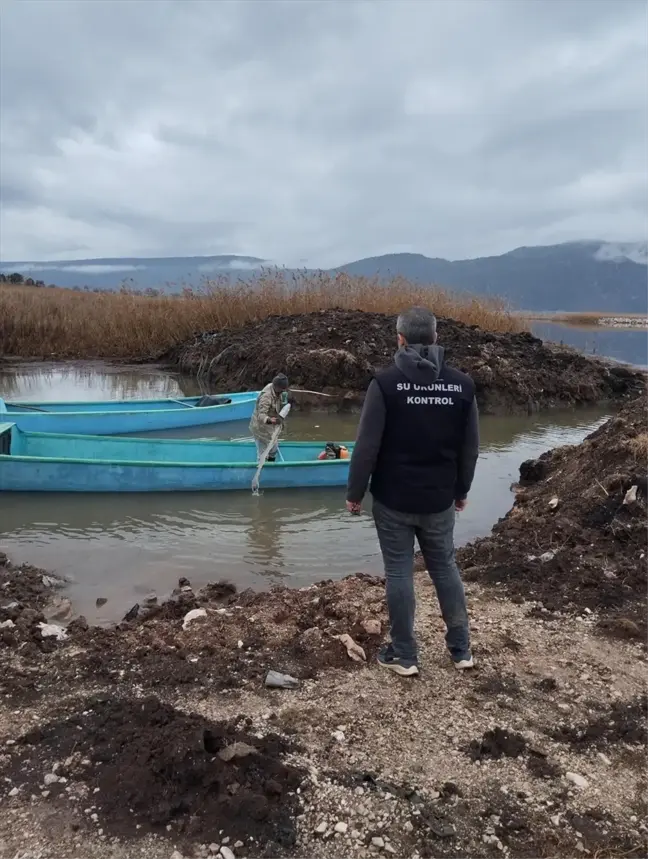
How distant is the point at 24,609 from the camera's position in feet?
16.2

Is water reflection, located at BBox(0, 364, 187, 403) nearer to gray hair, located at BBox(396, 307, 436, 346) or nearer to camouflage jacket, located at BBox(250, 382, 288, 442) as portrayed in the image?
camouflage jacket, located at BBox(250, 382, 288, 442)

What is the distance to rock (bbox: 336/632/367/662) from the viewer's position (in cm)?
405

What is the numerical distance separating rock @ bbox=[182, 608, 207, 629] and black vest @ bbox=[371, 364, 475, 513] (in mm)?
1937

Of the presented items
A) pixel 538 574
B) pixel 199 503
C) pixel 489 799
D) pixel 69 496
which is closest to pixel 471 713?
pixel 489 799

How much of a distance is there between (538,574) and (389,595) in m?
2.09

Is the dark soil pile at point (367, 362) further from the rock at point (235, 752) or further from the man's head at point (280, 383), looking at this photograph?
the rock at point (235, 752)

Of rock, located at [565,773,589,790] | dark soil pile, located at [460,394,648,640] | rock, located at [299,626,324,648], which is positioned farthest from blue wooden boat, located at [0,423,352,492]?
rock, located at [565,773,589,790]

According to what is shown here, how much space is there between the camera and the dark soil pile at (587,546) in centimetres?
491

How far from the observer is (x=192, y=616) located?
480 cm

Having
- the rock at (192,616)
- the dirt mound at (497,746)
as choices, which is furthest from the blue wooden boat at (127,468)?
the dirt mound at (497,746)

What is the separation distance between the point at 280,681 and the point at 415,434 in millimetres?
1638

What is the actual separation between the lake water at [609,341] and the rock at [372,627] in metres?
21.1

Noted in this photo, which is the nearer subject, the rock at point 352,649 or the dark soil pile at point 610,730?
the dark soil pile at point 610,730

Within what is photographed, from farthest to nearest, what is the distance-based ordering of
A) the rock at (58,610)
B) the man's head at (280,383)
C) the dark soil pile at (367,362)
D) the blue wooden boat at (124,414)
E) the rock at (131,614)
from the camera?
1. the dark soil pile at (367,362)
2. the blue wooden boat at (124,414)
3. the man's head at (280,383)
4. the rock at (58,610)
5. the rock at (131,614)
